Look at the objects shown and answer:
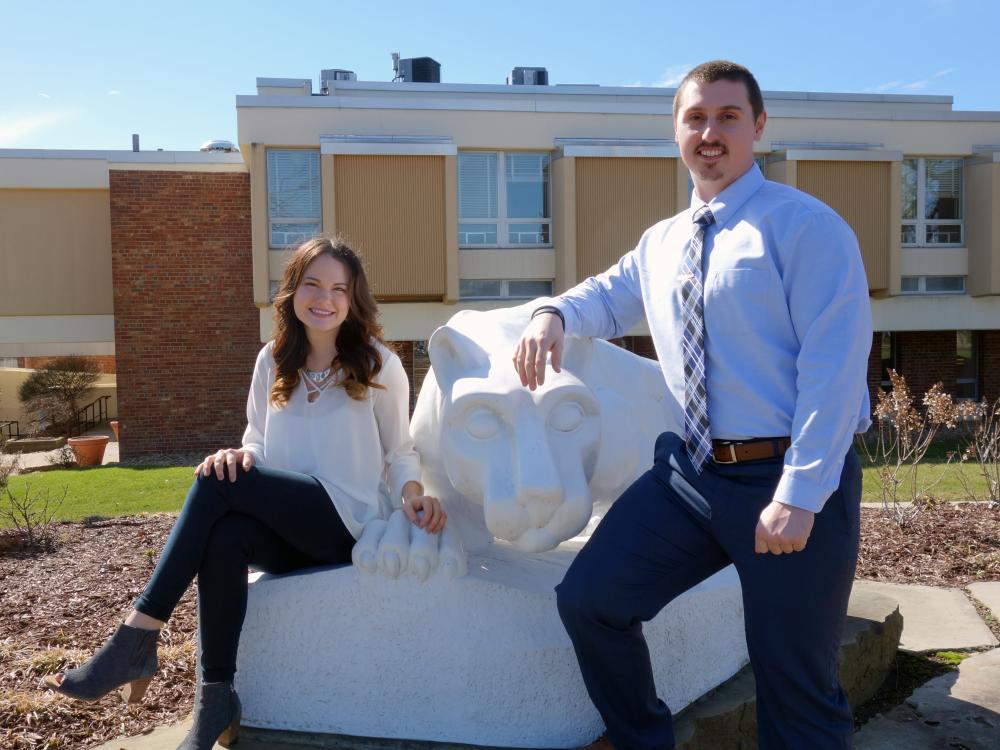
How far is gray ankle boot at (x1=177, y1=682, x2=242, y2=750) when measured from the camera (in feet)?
8.41

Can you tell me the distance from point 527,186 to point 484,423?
13871 mm

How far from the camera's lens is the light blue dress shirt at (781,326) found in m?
1.92

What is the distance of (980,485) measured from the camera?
9.99m

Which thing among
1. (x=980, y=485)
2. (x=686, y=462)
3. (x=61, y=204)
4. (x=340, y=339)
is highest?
(x=61, y=204)

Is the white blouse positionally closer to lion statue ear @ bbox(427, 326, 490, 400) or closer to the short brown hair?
lion statue ear @ bbox(427, 326, 490, 400)

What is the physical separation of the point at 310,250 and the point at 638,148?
13446mm

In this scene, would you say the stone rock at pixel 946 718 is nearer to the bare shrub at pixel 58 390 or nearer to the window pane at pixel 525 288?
the window pane at pixel 525 288

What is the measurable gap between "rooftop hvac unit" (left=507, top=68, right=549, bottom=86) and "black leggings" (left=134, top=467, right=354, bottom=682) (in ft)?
72.1

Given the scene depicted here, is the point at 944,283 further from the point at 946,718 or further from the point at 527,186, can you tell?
the point at 946,718

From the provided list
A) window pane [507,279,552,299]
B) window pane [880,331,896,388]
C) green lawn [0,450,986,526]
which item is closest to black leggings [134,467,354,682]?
green lawn [0,450,986,526]

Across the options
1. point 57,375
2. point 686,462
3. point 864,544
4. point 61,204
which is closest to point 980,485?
point 864,544

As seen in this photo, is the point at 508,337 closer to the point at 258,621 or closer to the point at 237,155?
the point at 258,621

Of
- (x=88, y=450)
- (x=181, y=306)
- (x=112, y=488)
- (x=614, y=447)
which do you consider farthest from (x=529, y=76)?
(x=614, y=447)

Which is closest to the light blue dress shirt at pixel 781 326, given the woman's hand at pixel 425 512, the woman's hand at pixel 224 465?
the woman's hand at pixel 425 512
